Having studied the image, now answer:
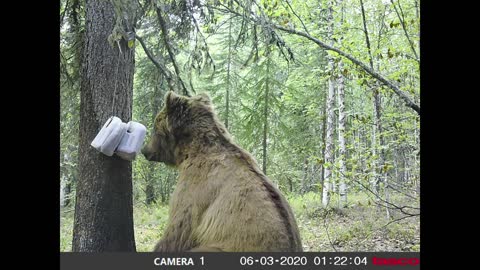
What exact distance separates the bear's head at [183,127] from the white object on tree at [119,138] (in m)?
0.60

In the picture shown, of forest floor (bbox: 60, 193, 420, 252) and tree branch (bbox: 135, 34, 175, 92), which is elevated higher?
tree branch (bbox: 135, 34, 175, 92)

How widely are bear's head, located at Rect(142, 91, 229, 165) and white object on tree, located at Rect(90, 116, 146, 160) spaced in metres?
0.60

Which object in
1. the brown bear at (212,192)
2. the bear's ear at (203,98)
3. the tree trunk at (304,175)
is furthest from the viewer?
the tree trunk at (304,175)

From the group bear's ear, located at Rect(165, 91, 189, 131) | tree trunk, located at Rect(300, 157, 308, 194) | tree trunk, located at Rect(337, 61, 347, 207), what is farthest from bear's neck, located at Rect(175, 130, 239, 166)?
tree trunk, located at Rect(300, 157, 308, 194)

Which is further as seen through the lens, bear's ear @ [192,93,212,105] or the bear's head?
bear's ear @ [192,93,212,105]

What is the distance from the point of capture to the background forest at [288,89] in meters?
5.48

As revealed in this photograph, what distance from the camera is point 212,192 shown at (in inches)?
177

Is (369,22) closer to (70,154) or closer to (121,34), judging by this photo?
(121,34)

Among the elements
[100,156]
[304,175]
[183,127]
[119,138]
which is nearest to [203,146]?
[183,127]

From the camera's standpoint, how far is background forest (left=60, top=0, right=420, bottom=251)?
18.0 ft

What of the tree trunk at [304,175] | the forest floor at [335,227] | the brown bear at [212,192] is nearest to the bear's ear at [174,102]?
the brown bear at [212,192]

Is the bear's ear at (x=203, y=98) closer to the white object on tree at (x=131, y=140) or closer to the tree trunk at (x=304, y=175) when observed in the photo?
the white object on tree at (x=131, y=140)

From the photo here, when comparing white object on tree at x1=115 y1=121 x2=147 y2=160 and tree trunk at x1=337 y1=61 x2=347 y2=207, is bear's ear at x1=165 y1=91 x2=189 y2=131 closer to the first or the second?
white object on tree at x1=115 y1=121 x2=147 y2=160

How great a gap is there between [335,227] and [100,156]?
4.11 meters
